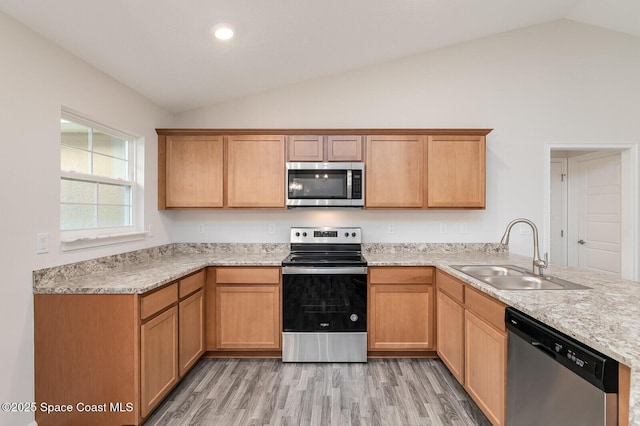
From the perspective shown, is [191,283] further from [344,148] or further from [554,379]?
[554,379]

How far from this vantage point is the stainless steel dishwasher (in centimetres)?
105

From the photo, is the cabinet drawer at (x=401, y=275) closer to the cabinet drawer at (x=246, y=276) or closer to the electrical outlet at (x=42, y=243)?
the cabinet drawer at (x=246, y=276)

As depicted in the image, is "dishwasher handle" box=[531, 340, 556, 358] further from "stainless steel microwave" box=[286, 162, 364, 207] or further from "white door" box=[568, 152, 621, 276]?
"white door" box=[568, 152, 621, 276]

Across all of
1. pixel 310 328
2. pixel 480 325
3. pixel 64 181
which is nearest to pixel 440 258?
pixel 480 325

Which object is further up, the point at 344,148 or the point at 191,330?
the point at 344,148

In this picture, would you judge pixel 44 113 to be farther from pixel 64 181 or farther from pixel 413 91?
pixel 413 91

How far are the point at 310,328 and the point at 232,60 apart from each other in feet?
7.94

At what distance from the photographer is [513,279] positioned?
2.25 meters

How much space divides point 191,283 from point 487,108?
3451mm

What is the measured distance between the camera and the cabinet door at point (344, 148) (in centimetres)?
304

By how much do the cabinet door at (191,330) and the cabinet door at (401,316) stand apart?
1.52 m

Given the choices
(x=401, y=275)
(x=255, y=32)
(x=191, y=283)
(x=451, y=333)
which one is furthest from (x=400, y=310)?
(x=255, y=32)

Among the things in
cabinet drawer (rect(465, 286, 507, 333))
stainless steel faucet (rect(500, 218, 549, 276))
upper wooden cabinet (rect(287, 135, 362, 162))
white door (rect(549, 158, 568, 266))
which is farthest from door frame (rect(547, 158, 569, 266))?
upper wooden cabinet (rect(287, 135, 362, 162))

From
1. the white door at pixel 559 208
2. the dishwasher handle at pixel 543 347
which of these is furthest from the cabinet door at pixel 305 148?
the white door at pixel 559 208
